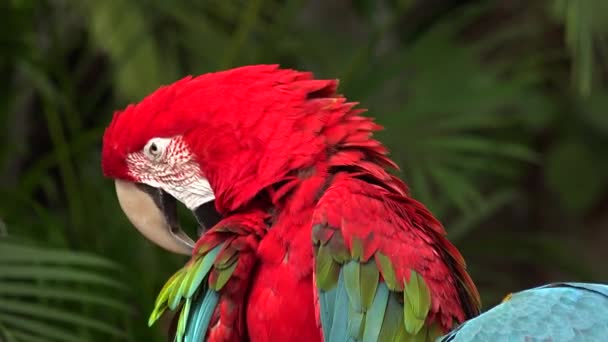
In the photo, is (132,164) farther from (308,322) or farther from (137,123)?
(308,322)

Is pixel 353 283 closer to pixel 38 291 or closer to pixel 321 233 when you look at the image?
pixel 321 233

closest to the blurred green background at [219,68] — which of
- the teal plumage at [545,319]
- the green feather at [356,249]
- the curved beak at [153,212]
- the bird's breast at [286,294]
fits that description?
the curved beak at [153,212]

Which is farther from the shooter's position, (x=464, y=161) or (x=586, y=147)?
(x=586, y=147)

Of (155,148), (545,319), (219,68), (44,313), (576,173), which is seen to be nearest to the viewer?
(545,319)

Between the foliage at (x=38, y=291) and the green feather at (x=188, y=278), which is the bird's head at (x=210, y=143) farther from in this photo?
the foliage at (x=38, y=291)

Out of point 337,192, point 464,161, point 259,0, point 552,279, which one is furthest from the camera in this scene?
point 552,279

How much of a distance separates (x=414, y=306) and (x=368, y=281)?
53mm

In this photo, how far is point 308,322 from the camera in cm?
111

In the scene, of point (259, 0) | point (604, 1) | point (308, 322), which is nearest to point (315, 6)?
point (259, 0)

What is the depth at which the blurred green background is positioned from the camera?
64.4 inches

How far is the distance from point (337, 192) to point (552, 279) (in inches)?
74.6

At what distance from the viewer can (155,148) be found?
4.08ft

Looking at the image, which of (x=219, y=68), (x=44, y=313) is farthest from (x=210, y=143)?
(x=219, y=68)

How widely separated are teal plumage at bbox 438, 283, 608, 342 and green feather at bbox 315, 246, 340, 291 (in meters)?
0.13
